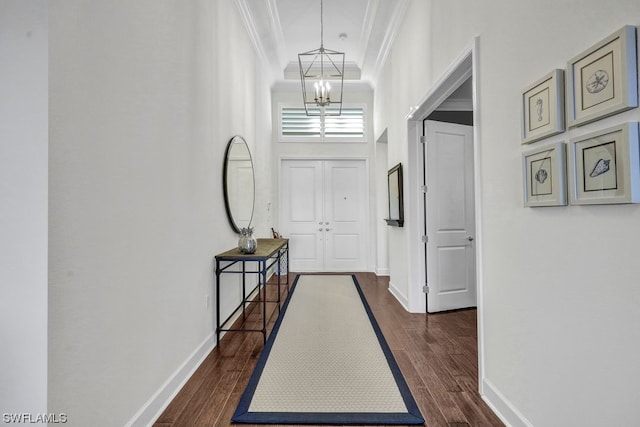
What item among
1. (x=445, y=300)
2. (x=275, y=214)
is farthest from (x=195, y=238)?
(x=275, y=214)

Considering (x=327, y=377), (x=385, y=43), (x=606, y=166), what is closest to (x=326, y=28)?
(x=385, y=43)

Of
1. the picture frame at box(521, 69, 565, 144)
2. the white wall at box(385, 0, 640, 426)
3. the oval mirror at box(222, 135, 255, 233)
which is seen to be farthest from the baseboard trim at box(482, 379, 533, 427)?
the oval mirror at box(222, 135, 255, 233)

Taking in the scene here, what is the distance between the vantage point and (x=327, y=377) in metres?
2.22

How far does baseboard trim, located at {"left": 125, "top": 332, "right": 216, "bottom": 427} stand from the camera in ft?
5.48

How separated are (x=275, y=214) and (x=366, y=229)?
1.78 meters

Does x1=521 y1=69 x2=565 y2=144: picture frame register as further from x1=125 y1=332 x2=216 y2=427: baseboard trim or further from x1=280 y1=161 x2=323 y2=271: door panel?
x1=280 y1=161 x2=323 y2=271: door panel

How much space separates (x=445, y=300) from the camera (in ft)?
12.0

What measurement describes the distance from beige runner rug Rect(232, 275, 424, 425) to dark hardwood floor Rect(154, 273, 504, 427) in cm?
9

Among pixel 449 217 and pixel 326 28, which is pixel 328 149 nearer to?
pixel 326 28

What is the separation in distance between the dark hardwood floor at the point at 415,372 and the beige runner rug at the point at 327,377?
0.31 feet

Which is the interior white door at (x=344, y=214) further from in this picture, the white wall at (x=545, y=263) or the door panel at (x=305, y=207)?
the white wall at (x=545, y=263)

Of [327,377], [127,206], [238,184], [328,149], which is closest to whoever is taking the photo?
[127,206]

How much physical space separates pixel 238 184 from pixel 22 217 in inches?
96.6

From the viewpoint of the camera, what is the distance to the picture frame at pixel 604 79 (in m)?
1.02
